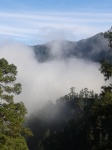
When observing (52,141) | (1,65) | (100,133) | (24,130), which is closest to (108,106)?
(24,130)

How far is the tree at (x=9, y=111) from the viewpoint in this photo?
2697 centimetres

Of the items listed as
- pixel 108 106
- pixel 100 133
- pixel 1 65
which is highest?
pixel 100 133

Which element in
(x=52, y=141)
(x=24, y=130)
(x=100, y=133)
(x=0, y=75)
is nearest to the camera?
(x=0, y=75)

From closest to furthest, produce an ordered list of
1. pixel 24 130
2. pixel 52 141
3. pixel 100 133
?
pixel 24 130 → pixel 100 133 → pixel 52 141

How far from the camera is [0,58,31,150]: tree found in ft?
88.5

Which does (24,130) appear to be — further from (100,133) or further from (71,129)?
(71,129)

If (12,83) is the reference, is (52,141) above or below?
above

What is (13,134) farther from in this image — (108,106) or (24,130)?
(108,106)

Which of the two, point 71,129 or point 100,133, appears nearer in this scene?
point 100,133

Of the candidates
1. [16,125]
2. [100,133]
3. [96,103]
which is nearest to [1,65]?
[16,125]

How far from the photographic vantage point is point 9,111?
1061 inches

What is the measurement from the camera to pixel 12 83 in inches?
1101

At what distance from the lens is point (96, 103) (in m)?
28.6

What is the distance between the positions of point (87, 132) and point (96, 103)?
111379 millimetres
